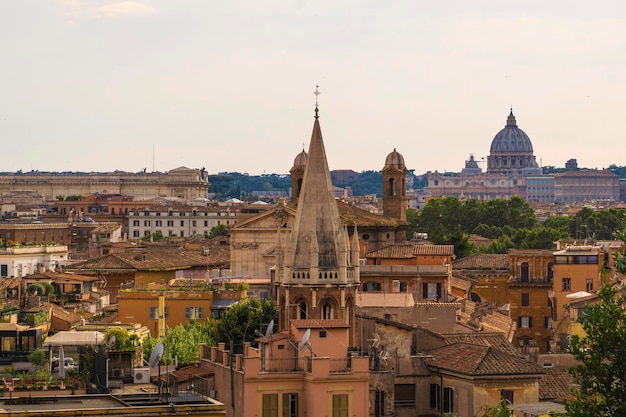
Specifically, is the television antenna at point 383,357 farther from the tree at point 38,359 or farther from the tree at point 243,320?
the tree at point 38,359

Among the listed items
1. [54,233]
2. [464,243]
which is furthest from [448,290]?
[54,233]

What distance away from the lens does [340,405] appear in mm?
34969

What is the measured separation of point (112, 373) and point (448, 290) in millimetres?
31874

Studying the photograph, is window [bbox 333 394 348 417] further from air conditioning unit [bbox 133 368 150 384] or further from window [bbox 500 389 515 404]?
window [bbox 500 389 515 404]

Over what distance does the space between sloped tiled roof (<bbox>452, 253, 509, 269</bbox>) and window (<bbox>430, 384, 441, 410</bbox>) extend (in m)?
41.9

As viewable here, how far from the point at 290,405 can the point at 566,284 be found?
39.9 metres

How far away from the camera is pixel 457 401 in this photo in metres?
39.0

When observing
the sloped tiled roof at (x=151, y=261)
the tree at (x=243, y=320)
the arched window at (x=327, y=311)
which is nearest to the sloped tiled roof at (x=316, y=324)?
the arched window at (x=327, y=311)

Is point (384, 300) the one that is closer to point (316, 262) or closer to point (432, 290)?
point (316, 262)

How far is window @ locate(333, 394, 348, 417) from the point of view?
115ft

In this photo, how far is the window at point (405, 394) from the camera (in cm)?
4000

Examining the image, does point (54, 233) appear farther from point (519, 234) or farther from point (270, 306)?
point (270, 306)

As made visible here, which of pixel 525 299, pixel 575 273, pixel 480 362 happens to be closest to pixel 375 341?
pixel 480 362

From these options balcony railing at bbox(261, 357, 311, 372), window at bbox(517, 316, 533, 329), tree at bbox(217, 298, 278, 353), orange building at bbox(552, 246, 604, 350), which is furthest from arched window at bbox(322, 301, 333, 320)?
window at bbox(517, 316, 533, 329)
